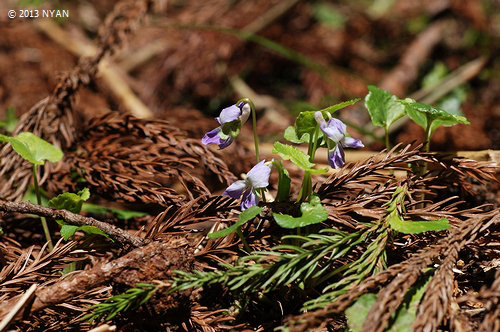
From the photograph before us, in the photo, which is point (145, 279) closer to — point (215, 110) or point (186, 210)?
point (186, 210)

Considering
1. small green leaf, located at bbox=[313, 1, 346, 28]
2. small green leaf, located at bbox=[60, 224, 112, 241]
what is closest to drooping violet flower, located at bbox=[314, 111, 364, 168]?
small green leaf, located at bbox=[60, 224, 112, 241]

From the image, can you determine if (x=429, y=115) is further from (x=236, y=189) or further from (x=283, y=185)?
(x=236, y=189)

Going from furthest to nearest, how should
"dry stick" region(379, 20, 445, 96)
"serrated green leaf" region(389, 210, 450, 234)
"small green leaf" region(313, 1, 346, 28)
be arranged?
1. "small green leaf" region(313, 1, 346, 28)
2. "dry stick" region(379, 20, 445, 96)
3. "serrated green leaf" region(389, 210, 450, 234)

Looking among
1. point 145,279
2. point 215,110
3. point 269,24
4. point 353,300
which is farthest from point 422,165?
point 269,24

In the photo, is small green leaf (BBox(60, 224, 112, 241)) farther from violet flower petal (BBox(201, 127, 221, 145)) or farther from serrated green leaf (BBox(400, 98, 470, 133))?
serrated green leaf (BBox(400, 98, 470, 133))

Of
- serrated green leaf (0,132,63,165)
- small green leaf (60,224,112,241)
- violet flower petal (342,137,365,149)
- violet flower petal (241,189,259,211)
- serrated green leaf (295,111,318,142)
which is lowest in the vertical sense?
violet flower petal (241,189,259,211)

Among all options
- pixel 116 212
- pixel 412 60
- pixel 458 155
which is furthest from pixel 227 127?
pixel 412 60

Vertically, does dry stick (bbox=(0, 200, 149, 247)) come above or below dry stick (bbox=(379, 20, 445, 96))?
above

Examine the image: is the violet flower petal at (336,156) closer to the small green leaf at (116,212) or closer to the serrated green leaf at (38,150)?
the small green leaf at (116,212)
